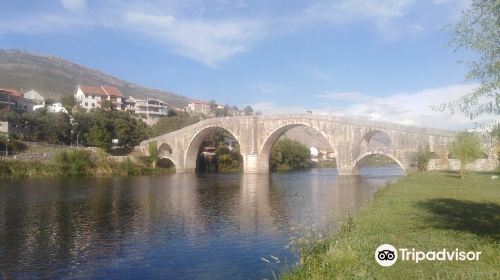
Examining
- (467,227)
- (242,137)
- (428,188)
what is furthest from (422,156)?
(467,227)

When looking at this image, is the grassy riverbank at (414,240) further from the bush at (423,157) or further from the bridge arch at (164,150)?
the bridge arch at (164,150)

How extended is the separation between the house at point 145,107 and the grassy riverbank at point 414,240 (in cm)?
8208

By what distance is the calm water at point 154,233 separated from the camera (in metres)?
11.1

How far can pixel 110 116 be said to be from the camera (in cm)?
6266

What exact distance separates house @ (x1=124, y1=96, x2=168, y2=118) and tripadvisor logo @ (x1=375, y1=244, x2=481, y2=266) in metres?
86.8

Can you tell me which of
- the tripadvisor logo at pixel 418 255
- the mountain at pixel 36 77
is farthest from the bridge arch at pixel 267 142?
the mountain at pixel 36 77

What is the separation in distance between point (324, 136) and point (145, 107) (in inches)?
2141

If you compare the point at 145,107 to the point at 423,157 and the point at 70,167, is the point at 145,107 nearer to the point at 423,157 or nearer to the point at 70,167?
the point at 70,167

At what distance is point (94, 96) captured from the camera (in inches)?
3494

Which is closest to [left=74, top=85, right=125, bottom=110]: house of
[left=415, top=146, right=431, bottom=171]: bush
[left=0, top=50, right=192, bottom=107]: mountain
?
[left=0, top=50, right=192, bottom=107]: mountain

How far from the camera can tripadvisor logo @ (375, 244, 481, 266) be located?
8.12 m

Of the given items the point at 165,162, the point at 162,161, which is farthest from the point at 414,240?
the point at 165,162

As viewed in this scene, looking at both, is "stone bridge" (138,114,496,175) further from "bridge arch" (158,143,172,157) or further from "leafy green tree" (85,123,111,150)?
"leafy green tree" (85,123,111,150)

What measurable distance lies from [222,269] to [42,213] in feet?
40.9
